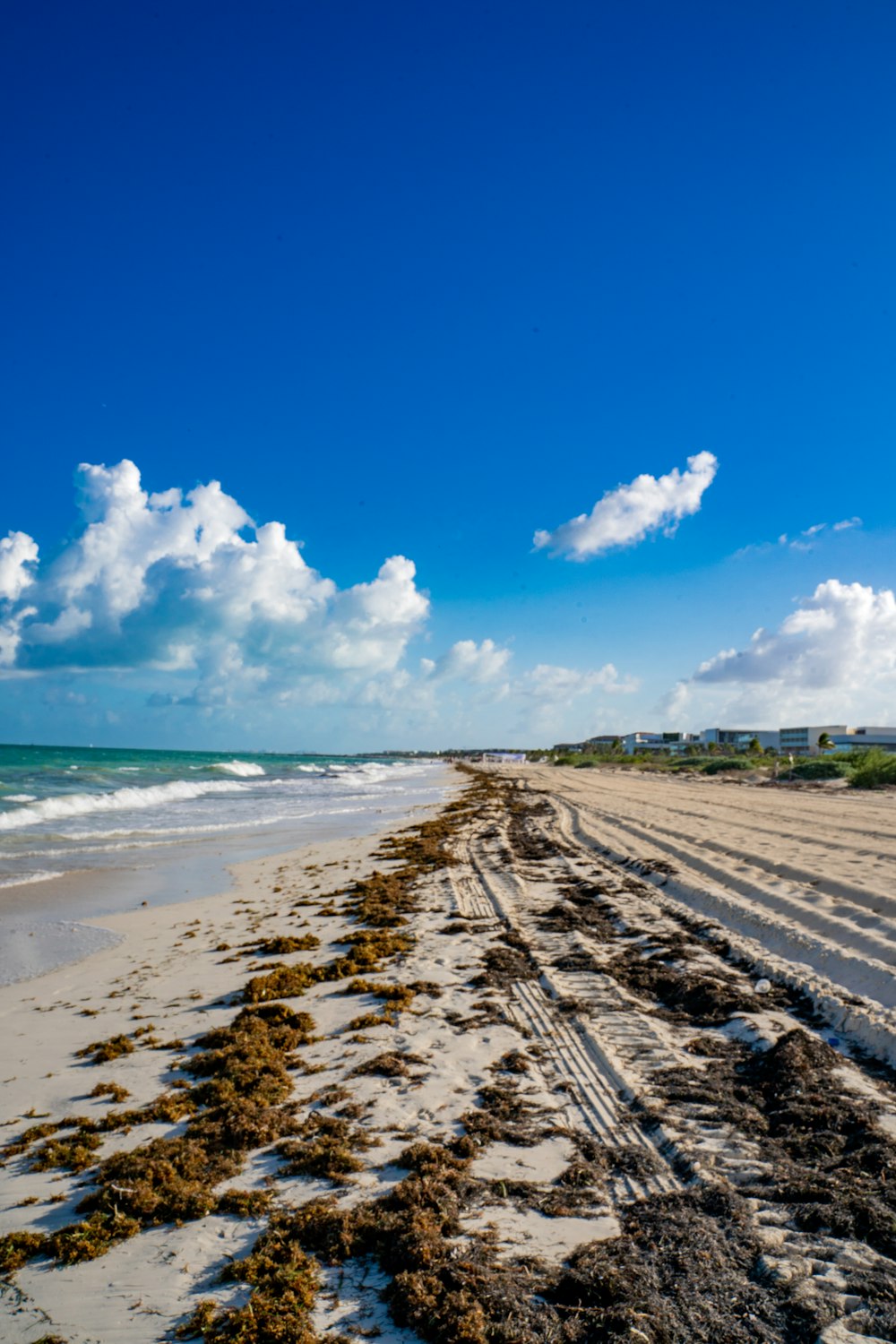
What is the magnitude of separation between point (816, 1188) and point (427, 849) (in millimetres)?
12510

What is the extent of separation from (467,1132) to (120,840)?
16.2 metres

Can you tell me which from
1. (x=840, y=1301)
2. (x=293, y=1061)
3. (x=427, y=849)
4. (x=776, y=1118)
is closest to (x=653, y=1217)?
(x=840, y=1301)

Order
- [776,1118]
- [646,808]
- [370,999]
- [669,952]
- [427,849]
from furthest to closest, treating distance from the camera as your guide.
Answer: [646,808] → [427,849] → [669,952] → [370,999] → [776,1118]

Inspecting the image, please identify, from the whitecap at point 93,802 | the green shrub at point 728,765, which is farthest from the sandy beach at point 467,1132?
the green shrub at point 728,765

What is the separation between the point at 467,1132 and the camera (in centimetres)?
421

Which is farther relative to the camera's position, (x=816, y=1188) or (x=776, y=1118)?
(x=776, y=1118)

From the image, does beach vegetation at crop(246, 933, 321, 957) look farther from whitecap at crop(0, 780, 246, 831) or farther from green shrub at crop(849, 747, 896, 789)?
green shrub at crop(849, 747, 896, 789)

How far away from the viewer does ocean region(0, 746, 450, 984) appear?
32.6 ft

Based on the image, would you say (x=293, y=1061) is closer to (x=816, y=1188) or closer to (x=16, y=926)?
(x=816, y=1188)

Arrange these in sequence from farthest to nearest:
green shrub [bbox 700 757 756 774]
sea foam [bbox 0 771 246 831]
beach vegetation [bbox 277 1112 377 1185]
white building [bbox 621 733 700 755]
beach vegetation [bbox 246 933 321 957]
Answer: white building [bbox 621 733 700 755]
green shrub [bbox 700 757 756 774]
sea foam [bbox 0 771 246 831]
beach vegetation [bbox 246 933 321 957]
beach vegetation [bbox 277 1112 377 1185]

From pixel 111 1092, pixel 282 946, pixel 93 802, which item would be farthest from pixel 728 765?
pixel 111 1092

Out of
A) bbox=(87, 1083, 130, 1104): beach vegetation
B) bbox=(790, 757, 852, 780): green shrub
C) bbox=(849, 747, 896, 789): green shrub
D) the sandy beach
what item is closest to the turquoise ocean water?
the sandy beach

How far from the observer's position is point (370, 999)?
656 cm

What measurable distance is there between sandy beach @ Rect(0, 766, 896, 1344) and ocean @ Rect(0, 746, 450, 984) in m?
1.79
